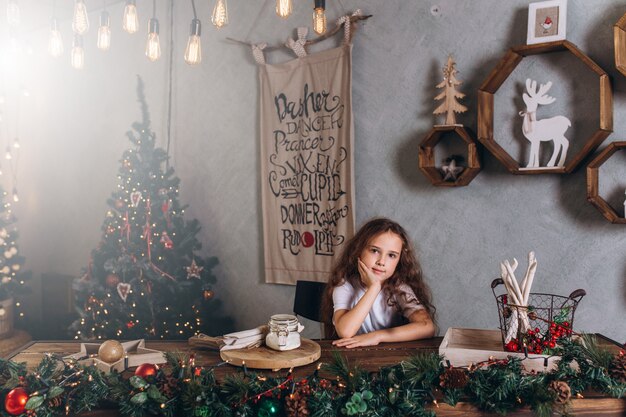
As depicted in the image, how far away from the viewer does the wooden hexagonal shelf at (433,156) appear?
304 cm

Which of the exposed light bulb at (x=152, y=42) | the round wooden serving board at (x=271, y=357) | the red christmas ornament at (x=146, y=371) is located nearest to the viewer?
the red christmas ornament at (x=146, y=371)

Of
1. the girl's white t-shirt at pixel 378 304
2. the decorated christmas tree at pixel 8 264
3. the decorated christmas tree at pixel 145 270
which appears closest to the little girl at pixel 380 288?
the girl's white t-shirt at pixel 378 304

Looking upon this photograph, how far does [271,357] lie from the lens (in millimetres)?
1666

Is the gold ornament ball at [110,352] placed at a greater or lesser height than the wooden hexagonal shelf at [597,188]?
lesser

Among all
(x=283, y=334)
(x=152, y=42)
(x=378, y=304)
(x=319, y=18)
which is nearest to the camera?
(x=283, y=334)

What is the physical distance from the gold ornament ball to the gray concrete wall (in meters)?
2.07

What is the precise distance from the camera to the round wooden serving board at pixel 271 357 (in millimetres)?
1630

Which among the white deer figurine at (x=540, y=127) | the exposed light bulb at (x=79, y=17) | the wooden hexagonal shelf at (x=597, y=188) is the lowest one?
the wooden hexagonal shelf at (x=597, y=188)

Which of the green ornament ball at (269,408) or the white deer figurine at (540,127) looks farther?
the white deer figurine at (540,127)

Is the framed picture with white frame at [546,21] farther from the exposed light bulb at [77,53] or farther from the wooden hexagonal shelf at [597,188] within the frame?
the exposed light bulb at [77,53]

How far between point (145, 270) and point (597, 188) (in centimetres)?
270

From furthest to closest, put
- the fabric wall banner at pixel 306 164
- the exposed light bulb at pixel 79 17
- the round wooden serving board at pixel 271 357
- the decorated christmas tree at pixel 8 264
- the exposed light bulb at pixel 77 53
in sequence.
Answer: the decorated christmas tree at pixel 8 264 → the fabric wall banner at pixel 306 164 → the exposed light bulb at pixel 77 53 → the exposed light bulb at pixel 79 17 → the round wooden serving board at pixel 271 357

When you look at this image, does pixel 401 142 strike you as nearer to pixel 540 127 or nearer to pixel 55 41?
pixel 540 127

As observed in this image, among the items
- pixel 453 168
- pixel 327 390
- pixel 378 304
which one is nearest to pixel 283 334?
pixel 327 390
